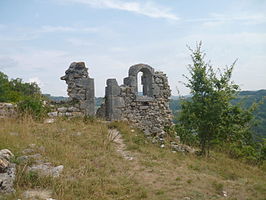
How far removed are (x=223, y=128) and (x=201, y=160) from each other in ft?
4.42

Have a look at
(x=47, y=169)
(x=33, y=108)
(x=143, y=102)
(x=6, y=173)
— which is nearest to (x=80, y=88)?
(x=33, y=108)

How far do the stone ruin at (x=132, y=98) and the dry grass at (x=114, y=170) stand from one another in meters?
1.94

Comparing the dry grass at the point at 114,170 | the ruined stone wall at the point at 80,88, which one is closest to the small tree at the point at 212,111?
the dry grass at the point at 114,170

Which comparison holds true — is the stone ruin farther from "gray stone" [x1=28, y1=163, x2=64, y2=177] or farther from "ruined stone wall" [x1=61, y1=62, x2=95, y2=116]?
"gray stone" [x1=28, y1=163, x2=64, y2=177]

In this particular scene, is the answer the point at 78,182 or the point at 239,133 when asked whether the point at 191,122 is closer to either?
the point at 239,133

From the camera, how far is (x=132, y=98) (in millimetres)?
11422

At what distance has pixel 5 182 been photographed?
13.7 ft

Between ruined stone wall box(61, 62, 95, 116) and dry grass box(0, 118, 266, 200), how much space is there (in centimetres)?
173

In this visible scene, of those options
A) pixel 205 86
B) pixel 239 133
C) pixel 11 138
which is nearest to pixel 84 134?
pixel 11 138

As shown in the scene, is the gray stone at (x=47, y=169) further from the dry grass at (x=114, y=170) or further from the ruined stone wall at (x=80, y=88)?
the ruined stone wall at (x=80, y=88)

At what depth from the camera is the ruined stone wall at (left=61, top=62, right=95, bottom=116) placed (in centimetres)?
1066

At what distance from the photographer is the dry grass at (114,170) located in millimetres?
4609

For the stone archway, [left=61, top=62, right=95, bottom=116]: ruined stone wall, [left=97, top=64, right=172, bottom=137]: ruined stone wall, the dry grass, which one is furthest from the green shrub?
the stone archway

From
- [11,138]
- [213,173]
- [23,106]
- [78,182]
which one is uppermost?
[23,106]
